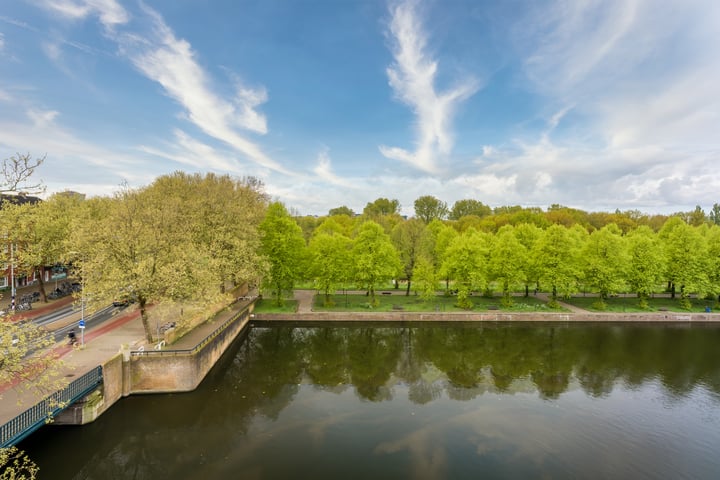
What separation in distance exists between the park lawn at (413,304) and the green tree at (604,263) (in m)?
7.06

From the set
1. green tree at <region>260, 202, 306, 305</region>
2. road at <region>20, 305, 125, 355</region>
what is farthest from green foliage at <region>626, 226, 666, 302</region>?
road at <region>20, 305, 125, 355</region>

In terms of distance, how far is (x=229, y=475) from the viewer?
16.9 m

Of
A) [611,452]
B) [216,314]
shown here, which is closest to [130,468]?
[216,314]

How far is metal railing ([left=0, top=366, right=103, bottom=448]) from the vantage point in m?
15.2

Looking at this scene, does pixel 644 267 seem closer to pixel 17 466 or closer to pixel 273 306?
pixel 273 306

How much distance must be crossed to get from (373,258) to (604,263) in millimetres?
30322

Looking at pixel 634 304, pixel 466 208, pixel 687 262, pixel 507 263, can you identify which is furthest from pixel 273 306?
pixel 466 208

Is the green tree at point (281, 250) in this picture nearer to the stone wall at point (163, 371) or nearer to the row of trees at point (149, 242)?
the row of trees at point (149, 242)

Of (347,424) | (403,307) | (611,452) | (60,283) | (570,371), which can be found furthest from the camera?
(60,283)

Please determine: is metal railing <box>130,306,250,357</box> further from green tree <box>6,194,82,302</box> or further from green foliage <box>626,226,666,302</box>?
green foliage <box>626,226,666,302</box>

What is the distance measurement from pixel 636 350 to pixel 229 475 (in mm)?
37071

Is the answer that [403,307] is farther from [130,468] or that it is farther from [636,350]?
[130,468]

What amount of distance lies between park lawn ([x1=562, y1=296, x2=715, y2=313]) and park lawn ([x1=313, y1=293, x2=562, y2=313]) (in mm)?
5892

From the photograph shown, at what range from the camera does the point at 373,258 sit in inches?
1799
